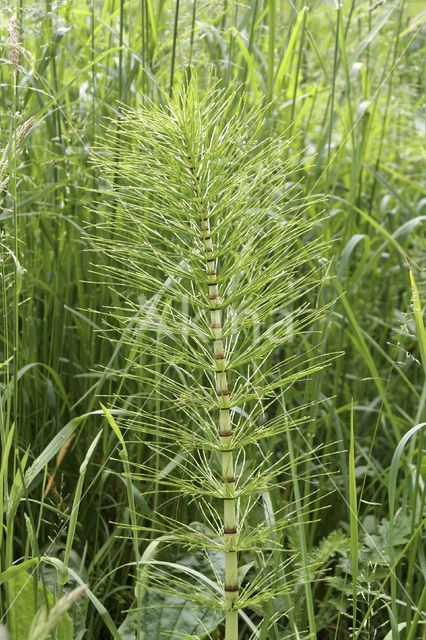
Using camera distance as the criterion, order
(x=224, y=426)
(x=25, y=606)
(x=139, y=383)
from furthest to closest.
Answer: (x=139, y=383) < (x=25, y=606) < (x=224, y=426)

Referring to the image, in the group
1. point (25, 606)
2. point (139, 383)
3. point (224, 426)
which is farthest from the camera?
point (139, 383)

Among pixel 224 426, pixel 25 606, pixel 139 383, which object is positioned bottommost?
pixel 25 606

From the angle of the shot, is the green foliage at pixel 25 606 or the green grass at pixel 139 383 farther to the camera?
the green grass at pixel 139 383

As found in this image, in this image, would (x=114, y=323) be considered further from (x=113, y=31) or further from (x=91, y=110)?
(x=113, y=31)

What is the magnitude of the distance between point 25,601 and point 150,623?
299mm

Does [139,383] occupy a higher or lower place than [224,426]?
lower

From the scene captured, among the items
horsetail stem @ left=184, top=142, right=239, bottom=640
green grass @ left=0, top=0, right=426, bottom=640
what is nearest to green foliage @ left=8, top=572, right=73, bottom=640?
green grass @ left=0, top=0, right=426, bottom=640

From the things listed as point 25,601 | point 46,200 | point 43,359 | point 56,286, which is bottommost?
point 25,601

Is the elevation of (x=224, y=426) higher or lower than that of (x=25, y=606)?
higher

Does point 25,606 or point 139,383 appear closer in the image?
point 25,606

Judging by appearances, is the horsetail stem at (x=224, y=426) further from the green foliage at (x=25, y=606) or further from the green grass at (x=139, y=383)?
the green foliage at (x=25, y=606)

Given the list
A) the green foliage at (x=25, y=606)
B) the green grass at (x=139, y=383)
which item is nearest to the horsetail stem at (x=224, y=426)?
the green grass at (x=139, y=383)

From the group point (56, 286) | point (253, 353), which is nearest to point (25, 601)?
point (253, 353)

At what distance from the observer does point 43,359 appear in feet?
6.67
